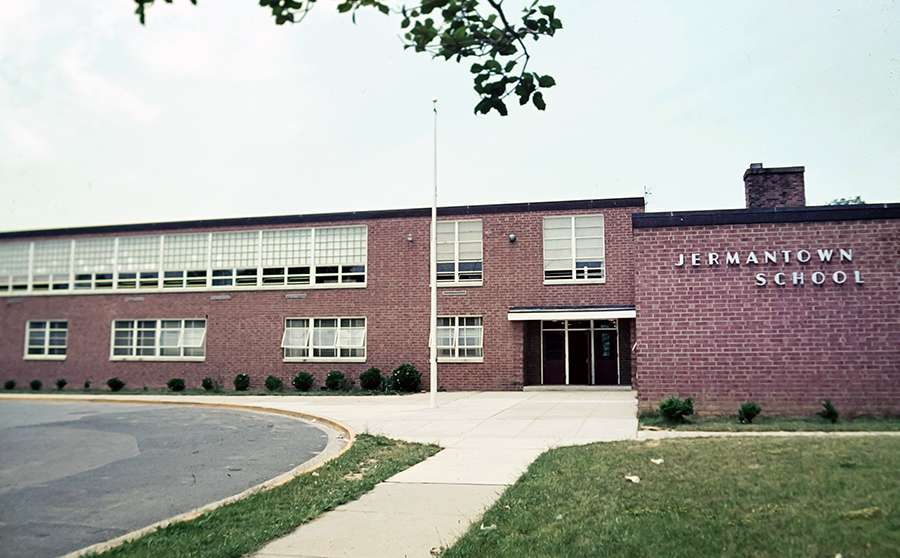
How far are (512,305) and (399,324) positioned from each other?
4.33m

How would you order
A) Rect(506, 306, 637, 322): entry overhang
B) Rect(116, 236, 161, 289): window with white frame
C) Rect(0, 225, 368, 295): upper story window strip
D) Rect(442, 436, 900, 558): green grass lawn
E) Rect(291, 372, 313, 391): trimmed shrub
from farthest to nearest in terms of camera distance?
Rect(116, 236, 161, 289): window with white frame
Rect(0, 225, 368, 295): upper story window strip
Rect(291, 372, 313, 391): trimmed shrub
Rect(506, 306, 637, 322): entry overhang
Rect(442, 436, 900, 558): green grass lawn

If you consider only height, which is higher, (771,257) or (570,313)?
(771,257)

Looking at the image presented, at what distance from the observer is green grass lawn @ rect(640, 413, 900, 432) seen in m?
11.4

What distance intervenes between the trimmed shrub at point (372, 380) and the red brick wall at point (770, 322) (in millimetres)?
13481

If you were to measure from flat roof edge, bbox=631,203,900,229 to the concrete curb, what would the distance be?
7.05 m

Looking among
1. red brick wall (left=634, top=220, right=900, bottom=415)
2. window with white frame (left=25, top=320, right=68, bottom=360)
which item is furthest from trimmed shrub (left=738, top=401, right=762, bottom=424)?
window with white frame (left=25, top=320, right=68, bottom=360)

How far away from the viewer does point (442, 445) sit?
37.9 ft

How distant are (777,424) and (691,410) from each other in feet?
4.60

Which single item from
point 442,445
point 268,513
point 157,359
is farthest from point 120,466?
point 157,359

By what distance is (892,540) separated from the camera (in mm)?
4570

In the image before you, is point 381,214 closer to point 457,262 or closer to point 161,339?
point 457,262

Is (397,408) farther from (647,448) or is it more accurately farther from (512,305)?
(647,448)

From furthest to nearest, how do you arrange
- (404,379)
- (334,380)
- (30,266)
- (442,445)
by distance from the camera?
(334,380)
(404,379)
(442,445)
(30,266)

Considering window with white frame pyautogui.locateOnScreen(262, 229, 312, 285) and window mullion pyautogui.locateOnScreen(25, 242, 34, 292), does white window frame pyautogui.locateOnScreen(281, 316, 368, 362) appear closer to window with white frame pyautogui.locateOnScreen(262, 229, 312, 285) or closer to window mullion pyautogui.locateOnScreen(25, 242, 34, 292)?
window with white frame pyautogui.locateOnScreen(262, 229, 312, 285)
